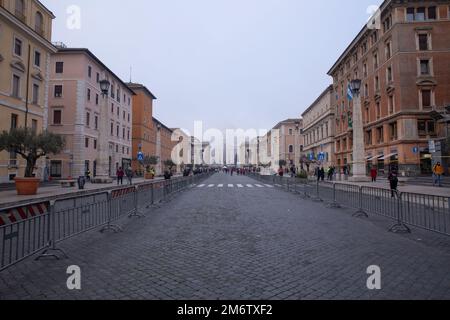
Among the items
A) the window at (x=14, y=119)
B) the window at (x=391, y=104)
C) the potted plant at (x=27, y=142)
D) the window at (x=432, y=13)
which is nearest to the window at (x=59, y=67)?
the window at (x=14, y=119)

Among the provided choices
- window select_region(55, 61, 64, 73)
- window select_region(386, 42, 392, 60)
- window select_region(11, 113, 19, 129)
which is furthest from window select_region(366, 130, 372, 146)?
window select_region(11, 113, 19, 129)

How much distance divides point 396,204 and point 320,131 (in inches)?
2638

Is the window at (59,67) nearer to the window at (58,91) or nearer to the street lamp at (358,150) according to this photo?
the window at (58,91)

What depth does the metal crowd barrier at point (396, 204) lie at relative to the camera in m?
7.06

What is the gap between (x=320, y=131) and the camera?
7306 centimetres

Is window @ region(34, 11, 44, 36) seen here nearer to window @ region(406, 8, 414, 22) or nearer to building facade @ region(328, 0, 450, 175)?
building facade @ region(328, 0, 450, 175)

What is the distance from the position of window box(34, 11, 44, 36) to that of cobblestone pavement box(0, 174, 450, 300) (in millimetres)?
29356

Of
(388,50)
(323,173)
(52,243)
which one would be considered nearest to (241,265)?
(52,243)

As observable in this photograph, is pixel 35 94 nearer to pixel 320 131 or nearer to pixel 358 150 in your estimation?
pixel 358 150

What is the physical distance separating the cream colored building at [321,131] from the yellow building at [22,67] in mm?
40914

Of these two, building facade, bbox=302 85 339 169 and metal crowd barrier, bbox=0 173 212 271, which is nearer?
metal crowd barrier, bbox=0 173 212 271

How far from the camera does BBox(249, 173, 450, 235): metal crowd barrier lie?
7.06 m
